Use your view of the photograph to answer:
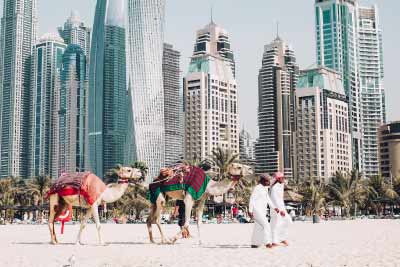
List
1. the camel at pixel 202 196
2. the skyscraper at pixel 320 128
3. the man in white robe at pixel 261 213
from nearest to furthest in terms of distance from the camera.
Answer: the man in white robe at pixel 261 213
the camel at pixel 202 196
the skyscraper at pixel 320 128

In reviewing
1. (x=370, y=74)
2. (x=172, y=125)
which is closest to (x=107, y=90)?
(x=172, y=125)

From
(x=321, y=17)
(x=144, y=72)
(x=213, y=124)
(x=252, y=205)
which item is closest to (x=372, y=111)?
(x=321, y=17)

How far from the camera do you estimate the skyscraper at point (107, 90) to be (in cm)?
17038

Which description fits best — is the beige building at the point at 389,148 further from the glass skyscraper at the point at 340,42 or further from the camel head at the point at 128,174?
the camel head at the point at 128,174

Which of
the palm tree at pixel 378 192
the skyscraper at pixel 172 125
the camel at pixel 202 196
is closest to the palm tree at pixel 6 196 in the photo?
the palm tree at pixel 378 192

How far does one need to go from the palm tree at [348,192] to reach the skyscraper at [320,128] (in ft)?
256

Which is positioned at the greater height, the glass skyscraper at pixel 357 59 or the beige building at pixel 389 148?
the glass skyscraper at pixel 357 59

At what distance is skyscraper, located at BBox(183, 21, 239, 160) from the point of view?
493 ft

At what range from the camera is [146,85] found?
15488cm

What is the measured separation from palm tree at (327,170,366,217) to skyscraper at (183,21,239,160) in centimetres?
7726

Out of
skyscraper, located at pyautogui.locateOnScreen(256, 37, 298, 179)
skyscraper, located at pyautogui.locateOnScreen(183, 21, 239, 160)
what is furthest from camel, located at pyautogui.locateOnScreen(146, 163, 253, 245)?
skyscraper, located at pyautogui.locateOnScreen(256, 37, 298, 179)

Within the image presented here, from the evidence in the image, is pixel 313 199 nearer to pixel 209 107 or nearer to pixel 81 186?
pixel 81 186

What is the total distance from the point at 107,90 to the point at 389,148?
79423 mm

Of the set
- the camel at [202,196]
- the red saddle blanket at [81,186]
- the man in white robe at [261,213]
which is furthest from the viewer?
the red saddle blanket at [81,186]
